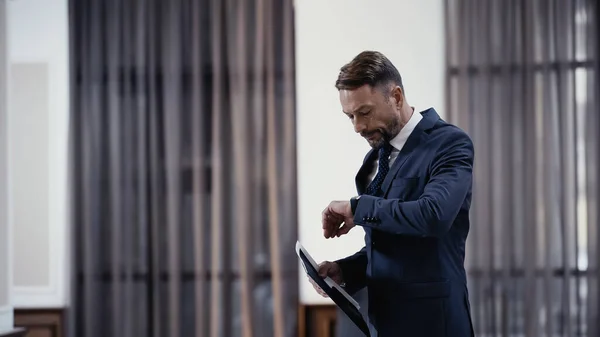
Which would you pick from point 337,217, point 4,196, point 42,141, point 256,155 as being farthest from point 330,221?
point 42,141

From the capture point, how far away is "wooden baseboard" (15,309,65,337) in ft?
12.7

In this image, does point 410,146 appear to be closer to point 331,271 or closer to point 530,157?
point 331,271

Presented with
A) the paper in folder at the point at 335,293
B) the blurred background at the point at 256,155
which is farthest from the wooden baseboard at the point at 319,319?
the paper in folder at the point at 335,293

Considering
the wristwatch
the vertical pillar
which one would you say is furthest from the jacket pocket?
the vertical pillar

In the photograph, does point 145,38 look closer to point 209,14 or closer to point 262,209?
point 209,14

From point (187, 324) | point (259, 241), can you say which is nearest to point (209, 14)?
point (259, 241)

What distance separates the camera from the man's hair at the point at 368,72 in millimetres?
1664

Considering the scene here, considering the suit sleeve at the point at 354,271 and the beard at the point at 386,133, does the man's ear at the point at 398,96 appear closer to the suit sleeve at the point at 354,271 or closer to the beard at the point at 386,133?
the beard at the point at 386,133

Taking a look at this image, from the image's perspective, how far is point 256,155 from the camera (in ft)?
12.5

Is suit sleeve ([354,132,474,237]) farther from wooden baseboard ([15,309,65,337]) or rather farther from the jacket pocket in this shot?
wooden baseboard ([15,309,65,337])

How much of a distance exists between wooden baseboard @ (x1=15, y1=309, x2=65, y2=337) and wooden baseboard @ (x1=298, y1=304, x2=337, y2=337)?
1295 mm

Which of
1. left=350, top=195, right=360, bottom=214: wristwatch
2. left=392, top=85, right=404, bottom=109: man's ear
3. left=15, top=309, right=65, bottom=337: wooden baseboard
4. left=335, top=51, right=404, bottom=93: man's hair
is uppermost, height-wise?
left=335, top=51, right=404, bottom=93: man's hair

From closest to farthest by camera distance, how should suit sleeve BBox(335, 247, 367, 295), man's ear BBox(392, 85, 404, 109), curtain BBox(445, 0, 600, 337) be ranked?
man's ear BBox(392, 85, 404, 109)
suit sleeve BBox(335, 247, 367, 295)
curtain BBox(445, 0, 600, 337)

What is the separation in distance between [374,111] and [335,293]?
436 mm
